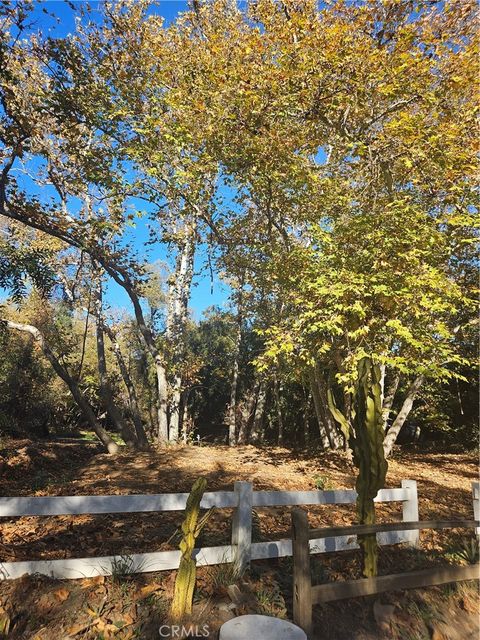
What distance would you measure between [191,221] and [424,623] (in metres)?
13.3

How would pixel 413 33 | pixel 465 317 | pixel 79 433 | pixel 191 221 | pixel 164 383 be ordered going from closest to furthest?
1. pixel 413 33
2. pixel 465 317
3. pixel 164 383
4. pixel 191 221
5. pixel 79 433

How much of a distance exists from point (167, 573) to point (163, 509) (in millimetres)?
631

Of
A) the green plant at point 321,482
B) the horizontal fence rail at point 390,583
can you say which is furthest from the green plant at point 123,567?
the green plant at point 321,482

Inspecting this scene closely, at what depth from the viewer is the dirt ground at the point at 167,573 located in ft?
10.9

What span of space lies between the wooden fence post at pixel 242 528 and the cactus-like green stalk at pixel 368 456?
1.20 m

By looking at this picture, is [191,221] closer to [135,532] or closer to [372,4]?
[372,4]

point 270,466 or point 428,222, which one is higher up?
point 428,222

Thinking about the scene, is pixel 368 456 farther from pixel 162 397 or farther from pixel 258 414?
pixel 258 414

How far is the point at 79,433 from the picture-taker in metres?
25.1

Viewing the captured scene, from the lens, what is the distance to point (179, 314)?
16.0 m

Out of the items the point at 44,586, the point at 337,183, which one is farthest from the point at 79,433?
the point at 44,586

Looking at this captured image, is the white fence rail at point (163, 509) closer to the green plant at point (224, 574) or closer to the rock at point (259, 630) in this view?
the green plant at point (224, 574)

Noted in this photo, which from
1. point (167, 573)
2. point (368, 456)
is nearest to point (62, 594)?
point (167, 573)

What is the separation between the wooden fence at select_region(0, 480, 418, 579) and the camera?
3.54 metres
